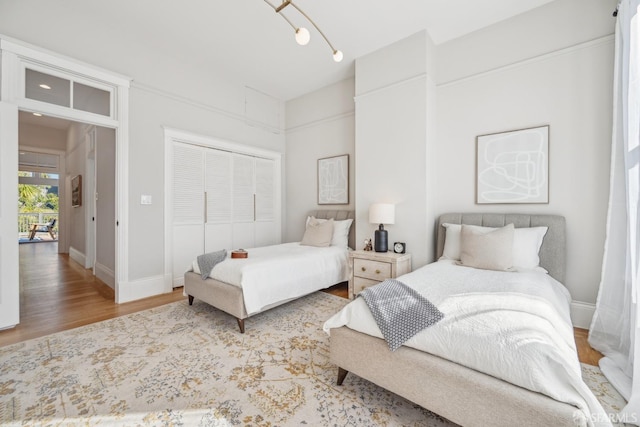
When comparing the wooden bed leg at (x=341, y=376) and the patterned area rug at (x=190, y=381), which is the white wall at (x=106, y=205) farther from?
the wooden bed leg at (x=341, y=376)

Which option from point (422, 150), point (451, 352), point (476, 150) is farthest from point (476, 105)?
point (451, 352)

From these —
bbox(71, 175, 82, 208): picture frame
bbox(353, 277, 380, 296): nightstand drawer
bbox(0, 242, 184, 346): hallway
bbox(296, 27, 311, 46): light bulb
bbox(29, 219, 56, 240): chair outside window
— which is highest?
bbox(296, 27, 311, 46): light bulb

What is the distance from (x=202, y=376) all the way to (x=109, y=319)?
1616 mm

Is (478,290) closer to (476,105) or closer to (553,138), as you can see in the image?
(553,138)

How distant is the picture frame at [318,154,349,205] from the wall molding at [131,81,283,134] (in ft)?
4.01

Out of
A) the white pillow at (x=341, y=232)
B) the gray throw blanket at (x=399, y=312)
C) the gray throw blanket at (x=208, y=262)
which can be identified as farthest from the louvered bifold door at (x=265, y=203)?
the gray throw blanket at (x=399, y=312)

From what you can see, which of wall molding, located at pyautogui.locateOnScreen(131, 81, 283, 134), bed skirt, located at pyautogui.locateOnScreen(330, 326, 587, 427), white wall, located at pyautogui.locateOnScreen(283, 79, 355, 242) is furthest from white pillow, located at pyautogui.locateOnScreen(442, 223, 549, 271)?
wall molding, located at pyautogui.locateOnScreen(131, 81, 283, 134)

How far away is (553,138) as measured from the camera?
2.64 m

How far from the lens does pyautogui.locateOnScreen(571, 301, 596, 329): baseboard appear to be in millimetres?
2476

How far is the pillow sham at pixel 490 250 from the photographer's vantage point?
2.36 m

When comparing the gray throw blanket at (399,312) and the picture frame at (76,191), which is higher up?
the picture frame at (76,191)

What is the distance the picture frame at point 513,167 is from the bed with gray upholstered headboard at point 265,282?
1883 millimetres

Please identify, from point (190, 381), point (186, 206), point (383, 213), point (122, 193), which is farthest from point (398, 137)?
point (122, 193)

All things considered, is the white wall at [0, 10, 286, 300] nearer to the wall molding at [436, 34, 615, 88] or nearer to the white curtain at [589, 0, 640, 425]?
the wall molding at [436, 34, 615, 88]
